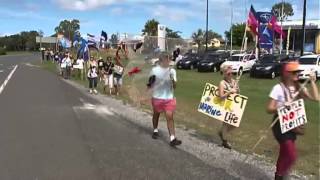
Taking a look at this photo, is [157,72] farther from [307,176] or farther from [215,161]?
[307,176]

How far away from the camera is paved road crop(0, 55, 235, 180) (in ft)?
26.2

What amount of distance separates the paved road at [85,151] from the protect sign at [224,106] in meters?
1.13

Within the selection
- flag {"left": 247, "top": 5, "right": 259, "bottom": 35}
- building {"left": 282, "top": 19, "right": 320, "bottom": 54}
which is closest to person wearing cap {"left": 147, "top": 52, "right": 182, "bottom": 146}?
flag {"left": 247, "top": 5, "right": 259, "bottom": 35}

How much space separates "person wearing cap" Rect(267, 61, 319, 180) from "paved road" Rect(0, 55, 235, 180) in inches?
41.2

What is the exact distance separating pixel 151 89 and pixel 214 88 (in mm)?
1220

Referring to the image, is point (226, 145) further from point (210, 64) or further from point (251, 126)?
point (210, 64)

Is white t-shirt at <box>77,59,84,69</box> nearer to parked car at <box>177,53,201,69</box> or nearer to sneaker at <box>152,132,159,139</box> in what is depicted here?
parked car at <box>177,53,201,69</box>

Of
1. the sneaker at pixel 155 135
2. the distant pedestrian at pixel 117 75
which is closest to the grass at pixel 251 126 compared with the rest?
the distant pedestrian at pixel 117 75

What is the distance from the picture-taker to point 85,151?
9.78 metres

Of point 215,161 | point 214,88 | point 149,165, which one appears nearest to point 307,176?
point 215,161

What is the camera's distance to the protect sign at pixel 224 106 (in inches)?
415

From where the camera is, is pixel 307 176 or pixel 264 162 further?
pixel 264 162

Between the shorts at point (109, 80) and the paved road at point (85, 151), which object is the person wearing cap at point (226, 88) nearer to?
the paved road at point (85, 151)

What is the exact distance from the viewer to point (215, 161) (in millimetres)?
9062
